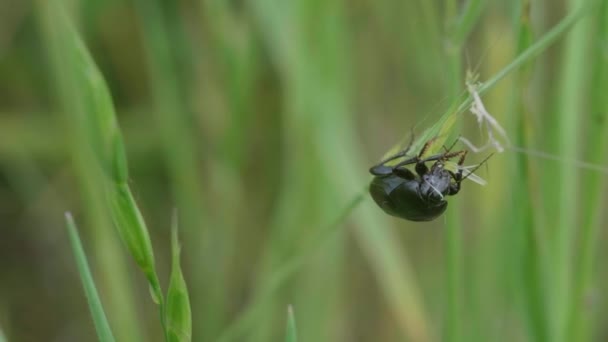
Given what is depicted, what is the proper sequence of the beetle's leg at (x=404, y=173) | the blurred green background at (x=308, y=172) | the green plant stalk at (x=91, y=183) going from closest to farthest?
the blurred green background at (x=308, y=172)
the beetle's leg at (x=404, y=173)
the green plant stalk at (x=91, y=183)

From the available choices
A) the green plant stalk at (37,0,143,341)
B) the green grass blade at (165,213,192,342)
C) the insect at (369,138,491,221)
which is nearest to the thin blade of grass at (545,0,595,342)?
the insect at (369,138,491,221)

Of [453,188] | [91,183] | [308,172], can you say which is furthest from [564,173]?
[91,183]

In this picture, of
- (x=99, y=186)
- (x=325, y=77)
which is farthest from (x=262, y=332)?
(x=325, y=77)

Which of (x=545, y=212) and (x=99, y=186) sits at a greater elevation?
(x=545, y=212)

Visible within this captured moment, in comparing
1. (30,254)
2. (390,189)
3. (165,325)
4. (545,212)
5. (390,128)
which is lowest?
(30,254)

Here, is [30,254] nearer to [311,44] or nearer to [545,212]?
[311,44]

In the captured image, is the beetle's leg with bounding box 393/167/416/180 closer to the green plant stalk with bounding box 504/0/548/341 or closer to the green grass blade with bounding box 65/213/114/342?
→ the green plant stalk with bounding box 504/0/548/341

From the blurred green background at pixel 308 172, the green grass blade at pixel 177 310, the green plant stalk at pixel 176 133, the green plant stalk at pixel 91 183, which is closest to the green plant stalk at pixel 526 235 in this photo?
the blurred green background at pixel 308 172

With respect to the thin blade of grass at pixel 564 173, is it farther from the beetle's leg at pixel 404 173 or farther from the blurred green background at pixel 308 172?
the beetle's leg at pixel 404 173
